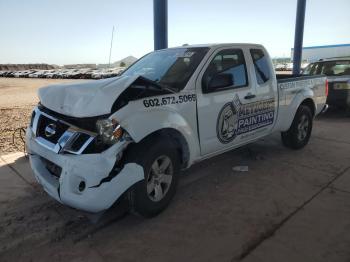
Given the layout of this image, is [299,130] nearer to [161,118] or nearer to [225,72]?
[225,72]

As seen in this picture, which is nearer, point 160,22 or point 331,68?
point 160,22

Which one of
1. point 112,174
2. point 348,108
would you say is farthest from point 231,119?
point 348,108

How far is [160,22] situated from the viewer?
23.9 ft

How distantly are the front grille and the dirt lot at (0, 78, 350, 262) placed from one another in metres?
0.91

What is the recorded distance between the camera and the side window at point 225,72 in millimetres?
4059

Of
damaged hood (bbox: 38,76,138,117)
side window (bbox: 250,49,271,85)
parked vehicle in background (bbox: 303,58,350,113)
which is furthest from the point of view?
parked vehicle in background (bbox: 303,58,350,113)

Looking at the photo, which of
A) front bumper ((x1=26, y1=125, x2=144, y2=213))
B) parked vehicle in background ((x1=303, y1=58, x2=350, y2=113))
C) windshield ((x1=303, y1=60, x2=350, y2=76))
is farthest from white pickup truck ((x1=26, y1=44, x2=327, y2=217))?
windshield ((x1=303, y1=60, x2=350, y2=76))

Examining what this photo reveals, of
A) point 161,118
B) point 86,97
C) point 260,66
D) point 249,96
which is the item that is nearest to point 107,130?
point 86,97

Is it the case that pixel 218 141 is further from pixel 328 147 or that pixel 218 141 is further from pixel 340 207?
pixel 328 147

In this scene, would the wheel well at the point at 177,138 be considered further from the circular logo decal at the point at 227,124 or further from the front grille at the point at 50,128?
the front grille at the point at 50,128

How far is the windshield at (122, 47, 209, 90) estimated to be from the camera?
4.06 metres

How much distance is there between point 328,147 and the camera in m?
6.37

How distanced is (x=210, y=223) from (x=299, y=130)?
10.9 ft

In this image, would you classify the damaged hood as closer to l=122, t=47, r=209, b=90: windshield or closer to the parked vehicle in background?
l=122, t=47, r=209, b=90: windshield
